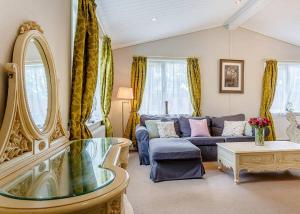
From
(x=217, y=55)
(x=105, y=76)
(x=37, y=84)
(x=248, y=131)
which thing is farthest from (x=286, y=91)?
(x=37, y=84)

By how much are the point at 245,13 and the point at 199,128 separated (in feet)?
8.64

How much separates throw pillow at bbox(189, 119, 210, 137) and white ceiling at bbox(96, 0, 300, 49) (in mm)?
2151

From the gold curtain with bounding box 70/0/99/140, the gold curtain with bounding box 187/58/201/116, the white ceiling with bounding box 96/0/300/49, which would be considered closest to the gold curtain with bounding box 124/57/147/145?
the white ceiling with bounding box 96/0/300/49

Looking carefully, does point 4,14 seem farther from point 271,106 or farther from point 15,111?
point 271,106

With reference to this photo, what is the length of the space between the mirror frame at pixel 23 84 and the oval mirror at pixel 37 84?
2 centimetres

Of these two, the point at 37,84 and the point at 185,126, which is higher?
the point at 37,84

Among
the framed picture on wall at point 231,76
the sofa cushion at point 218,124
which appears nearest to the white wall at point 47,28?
the sofa cushion at point 218,124

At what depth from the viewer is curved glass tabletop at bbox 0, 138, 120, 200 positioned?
854 mm

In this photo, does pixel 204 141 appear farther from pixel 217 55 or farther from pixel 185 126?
pixel 217 55

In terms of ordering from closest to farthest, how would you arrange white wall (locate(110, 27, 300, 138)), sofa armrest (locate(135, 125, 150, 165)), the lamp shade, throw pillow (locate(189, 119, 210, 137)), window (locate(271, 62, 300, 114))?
sofa armrest (locate(135, 125, 150, 165))
throw pillow (locate(189, 119, 210, 137))
the lamp shade
white wall (locate(110, 27, 300, 138))
window (locate(271, 62, 300, 114))

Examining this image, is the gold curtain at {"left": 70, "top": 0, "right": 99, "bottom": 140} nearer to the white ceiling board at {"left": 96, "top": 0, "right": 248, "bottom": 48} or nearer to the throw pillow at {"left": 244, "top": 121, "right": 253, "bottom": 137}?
the white ceiling board at {"left": 96, "top": 0, "right": 248, "bottom": 48}

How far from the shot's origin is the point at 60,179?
104 cm

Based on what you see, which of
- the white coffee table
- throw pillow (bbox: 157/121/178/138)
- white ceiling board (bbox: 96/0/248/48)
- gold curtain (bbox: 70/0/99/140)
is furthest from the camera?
throw pillow (bbox: 157/121/178/138)

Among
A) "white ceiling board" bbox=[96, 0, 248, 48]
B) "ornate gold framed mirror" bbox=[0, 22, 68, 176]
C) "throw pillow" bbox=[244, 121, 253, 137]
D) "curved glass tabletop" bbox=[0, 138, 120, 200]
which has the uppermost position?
"white ceiling board" bbox=[96, 0, 248, 48]
